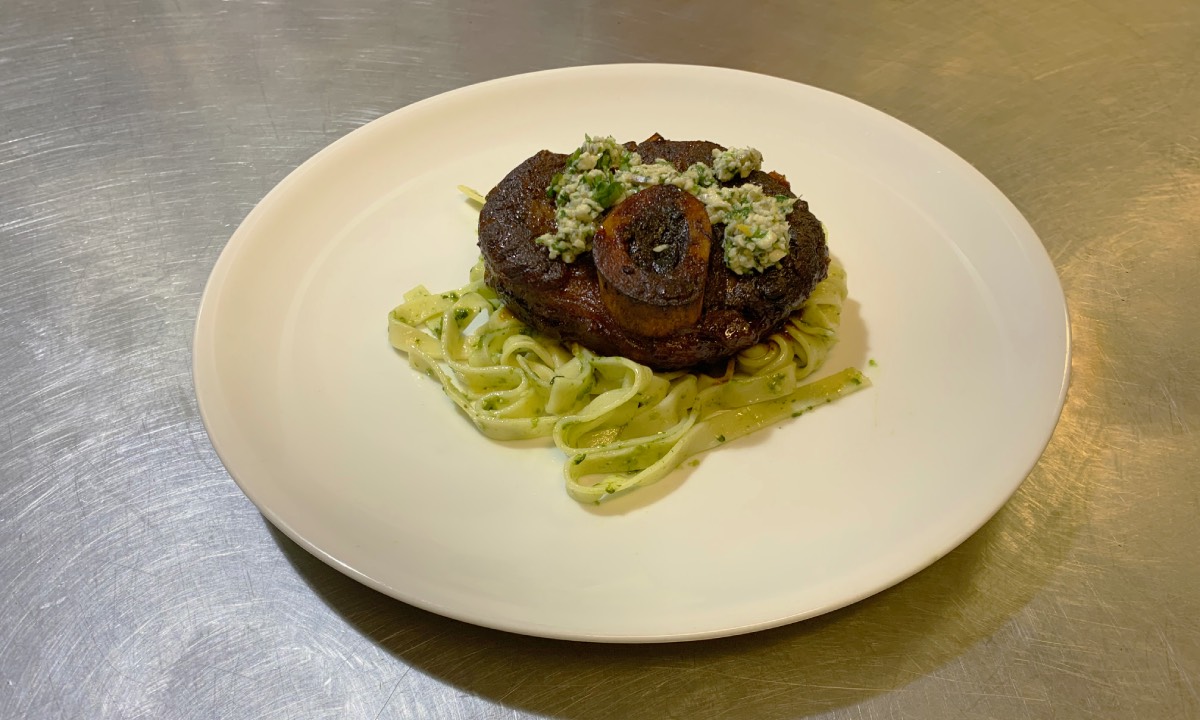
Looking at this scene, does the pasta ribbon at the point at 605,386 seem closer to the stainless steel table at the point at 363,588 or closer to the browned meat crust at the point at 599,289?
the browned meat crust at the point at 599,289

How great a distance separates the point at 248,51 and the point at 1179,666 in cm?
A: 831

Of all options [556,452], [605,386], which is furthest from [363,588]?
[605,386]

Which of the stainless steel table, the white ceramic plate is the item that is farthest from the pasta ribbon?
the stainless steel table

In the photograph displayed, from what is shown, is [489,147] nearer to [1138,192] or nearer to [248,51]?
[248,51]

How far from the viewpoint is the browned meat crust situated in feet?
14.0

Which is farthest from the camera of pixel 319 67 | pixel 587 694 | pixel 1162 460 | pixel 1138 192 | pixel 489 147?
pixel 319 67

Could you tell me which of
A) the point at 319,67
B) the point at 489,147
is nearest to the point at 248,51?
the point at 319,67

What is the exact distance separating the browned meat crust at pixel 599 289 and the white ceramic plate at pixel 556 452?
0.55 m

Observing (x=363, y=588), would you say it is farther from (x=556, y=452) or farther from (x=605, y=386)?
(x=605, y=386)

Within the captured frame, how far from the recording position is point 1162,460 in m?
4.51

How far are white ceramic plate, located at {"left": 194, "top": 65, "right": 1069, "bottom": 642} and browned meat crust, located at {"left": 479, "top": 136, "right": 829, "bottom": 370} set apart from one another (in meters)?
0.55

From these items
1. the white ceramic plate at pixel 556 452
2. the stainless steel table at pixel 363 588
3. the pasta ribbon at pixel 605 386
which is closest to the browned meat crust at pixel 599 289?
the pasta ribbon at pixel 605 386

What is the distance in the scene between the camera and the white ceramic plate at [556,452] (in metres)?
3.39

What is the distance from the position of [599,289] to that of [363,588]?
6.25ft
